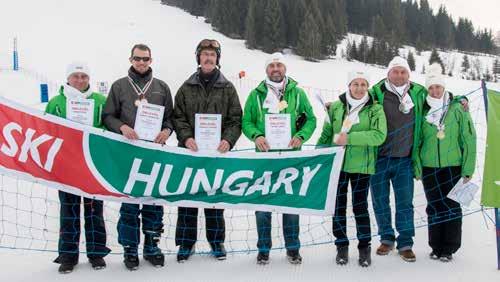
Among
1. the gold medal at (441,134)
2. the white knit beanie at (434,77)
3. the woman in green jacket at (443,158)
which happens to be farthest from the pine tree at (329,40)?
the gold medal at (441,134)

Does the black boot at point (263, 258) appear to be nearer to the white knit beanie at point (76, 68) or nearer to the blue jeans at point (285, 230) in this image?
the blue jeans at point (285, 230)

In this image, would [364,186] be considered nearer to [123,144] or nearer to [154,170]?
[154,170]

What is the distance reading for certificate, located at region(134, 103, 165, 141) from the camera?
3.77 meters

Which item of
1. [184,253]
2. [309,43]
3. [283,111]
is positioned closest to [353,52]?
[309,43]

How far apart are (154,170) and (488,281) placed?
277 cm

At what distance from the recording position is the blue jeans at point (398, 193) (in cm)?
406

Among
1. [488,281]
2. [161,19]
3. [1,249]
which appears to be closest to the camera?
[488,281]

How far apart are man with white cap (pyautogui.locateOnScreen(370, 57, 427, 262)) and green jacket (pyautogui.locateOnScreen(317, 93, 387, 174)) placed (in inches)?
7.8

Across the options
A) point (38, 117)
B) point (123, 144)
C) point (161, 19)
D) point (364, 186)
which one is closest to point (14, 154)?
point (38, 117)

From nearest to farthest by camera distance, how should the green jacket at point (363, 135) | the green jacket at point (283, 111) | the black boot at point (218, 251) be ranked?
the green jacket at point (363, 135) < the green jacket at point (283, 111) < the black boot at point (218, 251)

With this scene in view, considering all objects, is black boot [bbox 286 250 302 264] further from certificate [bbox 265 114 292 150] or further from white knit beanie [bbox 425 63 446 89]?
white knit beanie [bbox 425 63 446 89]

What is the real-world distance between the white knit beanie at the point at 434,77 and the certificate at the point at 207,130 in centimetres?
184

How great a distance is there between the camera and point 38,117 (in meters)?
3.72

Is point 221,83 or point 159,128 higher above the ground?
point 221,83
